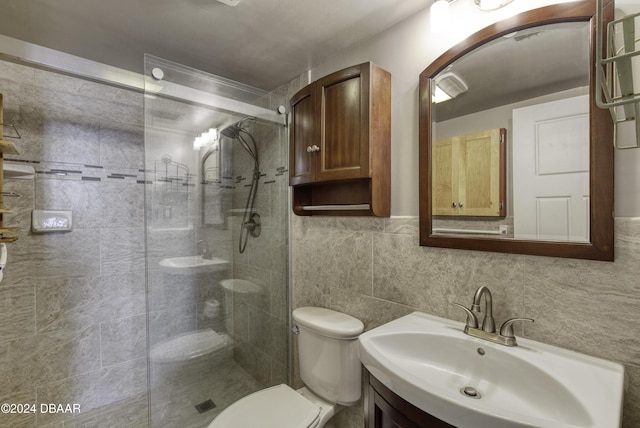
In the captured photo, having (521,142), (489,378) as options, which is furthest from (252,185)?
(489,378)

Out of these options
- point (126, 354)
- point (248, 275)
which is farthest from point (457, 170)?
point (126, 354)

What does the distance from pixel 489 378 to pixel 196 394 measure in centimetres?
151

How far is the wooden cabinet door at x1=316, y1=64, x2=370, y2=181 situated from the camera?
4.44ft

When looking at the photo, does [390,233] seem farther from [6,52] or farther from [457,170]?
[6,52]

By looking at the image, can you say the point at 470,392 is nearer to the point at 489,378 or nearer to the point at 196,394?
the point at 489,378

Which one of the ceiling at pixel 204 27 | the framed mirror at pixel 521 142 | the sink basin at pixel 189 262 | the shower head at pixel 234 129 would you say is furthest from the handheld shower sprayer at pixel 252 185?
the framed mirror at pixel 521 142

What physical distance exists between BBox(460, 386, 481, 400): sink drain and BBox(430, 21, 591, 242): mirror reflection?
1.76 feet

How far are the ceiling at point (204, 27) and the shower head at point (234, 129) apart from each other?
1.24ft

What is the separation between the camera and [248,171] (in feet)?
6.01

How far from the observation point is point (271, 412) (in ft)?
4.35

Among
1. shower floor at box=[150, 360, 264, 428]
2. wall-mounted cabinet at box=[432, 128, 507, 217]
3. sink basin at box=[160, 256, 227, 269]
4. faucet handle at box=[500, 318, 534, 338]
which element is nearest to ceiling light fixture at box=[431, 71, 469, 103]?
wall-mounted cabinet at box=[432, 128, 507, 217]

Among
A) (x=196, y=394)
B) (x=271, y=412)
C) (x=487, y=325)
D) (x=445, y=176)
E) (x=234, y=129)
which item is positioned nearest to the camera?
(x=487, y=325)

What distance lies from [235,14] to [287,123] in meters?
0.71

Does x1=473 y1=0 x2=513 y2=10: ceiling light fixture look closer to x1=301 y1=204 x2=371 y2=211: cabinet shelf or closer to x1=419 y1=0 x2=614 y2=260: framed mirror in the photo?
x1=419 y1=0 x2=614 y2=260: framed mirror
